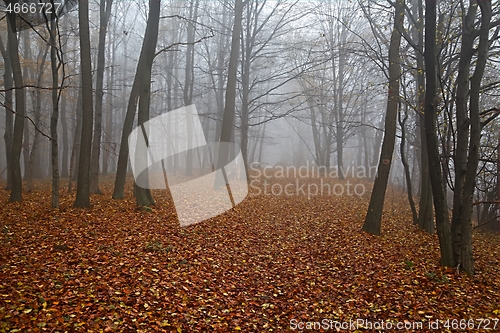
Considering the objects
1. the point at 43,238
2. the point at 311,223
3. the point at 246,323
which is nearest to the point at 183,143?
the point at 311,223

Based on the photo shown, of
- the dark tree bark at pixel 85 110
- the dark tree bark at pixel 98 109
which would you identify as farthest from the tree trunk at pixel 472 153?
the dark tree bark at pixel 98 109

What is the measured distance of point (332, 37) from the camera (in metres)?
22.4

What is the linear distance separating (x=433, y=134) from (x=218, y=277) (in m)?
5.38

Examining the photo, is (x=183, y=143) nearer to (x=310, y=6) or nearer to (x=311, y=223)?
(x=310, y=6)

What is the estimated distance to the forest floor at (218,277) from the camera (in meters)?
4.96

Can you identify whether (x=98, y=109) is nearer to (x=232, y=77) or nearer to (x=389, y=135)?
(x=232, y=77)

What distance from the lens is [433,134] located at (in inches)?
277

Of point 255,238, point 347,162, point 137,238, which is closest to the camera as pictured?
point 137,238

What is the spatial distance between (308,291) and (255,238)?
288 cm

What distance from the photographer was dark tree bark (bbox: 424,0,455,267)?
6.72 metres

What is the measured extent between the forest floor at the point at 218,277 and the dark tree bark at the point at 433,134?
0.58 meters

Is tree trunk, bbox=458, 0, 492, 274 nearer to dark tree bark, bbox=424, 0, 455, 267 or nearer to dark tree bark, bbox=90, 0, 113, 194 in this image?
dark tree bark, bbox=424, 0, 455, 267

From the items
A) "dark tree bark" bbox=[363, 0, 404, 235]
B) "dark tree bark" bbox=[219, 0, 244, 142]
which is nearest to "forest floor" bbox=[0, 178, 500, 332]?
"dark tree bark" bbox=[363, 0, 404, 235]

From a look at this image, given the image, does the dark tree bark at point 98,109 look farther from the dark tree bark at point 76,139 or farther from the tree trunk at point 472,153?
the tree trunk at point 472,153
